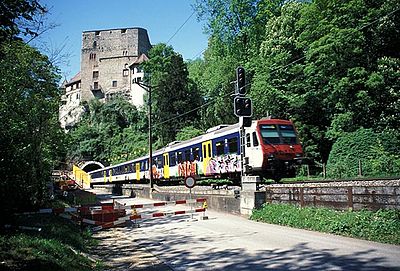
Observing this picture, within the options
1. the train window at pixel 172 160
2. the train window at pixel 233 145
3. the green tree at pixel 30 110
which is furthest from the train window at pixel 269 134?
the train window at pixel 172 160

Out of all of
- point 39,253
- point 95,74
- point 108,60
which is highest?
point 108,60

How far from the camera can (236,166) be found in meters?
20.0

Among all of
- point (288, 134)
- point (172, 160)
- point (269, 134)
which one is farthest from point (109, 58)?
point (269, 134)

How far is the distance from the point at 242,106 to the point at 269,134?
4.29 m

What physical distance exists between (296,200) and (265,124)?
263 inches

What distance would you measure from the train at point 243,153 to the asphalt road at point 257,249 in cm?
407

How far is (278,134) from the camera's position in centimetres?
1919

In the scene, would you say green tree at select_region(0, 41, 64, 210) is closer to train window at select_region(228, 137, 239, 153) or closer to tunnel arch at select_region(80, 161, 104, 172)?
train window at select_region(228, 137, 239, 153)

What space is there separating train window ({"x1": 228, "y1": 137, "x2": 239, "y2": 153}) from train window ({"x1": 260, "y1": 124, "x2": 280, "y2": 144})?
5.25 ft

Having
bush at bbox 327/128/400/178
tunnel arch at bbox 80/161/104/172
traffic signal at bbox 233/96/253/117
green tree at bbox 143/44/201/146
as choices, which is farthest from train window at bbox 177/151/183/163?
tunnel arch at bbox 80/161/104/172

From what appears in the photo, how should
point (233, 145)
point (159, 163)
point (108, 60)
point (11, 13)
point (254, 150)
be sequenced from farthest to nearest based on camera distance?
point (108, 60) → point (159, 163) → point (233, 145) → point (254, 150) → point (11, 13)

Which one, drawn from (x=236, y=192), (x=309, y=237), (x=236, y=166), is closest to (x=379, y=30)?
(x=236, y=166)

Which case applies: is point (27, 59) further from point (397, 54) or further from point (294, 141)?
point (397, 54)

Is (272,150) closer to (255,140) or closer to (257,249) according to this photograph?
(255,140)
